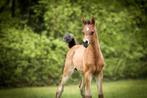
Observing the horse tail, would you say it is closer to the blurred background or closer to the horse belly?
the horse belly

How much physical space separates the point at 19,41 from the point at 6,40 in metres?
0.42

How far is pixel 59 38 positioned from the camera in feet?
58.7

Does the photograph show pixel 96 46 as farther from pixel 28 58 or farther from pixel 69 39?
pixel 28 58

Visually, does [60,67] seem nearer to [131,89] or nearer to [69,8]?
[69,8]

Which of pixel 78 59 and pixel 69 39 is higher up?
pixel 69 39

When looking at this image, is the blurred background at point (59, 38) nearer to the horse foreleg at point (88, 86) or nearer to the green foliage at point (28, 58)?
the green foliage at point (28, 58)

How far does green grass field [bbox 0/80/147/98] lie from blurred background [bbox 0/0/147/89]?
0.84 meters

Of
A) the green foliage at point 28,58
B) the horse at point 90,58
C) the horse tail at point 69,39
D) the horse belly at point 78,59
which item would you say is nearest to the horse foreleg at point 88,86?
the horse at point 90,58

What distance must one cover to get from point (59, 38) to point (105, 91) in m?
4.42

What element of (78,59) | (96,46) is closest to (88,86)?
(96,46)

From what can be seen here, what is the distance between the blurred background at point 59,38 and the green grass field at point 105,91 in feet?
2.76

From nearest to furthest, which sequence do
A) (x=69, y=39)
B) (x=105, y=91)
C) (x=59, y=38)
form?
(x=69, y=39) < (x=105, y=91) < (x=59, y=38)

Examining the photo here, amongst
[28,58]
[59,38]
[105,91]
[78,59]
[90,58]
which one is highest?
[90,58]

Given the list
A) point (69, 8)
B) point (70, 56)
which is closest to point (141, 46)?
point (69, 8)
